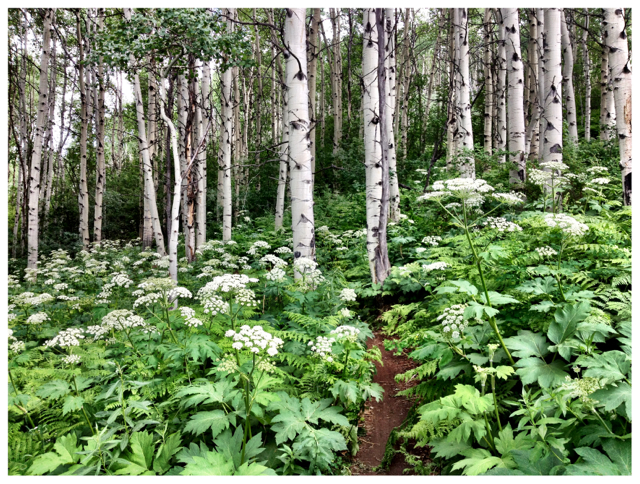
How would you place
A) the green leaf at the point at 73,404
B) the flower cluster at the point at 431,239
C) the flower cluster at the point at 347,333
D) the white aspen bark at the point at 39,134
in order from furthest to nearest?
the white aspen bark at the point at 39,134, the flower cluster at the point at 431,239, the flower cluster at the point at 347,333, the green leaf at the point at 73,404

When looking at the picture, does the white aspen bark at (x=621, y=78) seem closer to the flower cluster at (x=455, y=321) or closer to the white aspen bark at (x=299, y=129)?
the flower cluster at (x=455, y=321)

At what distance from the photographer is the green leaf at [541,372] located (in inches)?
96.3

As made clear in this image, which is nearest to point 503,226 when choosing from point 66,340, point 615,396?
point 615,396

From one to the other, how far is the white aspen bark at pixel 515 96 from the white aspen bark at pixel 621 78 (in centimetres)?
241

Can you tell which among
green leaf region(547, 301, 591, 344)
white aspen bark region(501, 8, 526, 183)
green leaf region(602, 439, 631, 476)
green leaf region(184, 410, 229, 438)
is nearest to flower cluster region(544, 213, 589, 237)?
green leaf region(547, 301, 591, 344)

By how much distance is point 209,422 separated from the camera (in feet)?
8.25

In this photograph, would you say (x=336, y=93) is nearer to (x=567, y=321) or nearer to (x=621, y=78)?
(x=621, y=78)

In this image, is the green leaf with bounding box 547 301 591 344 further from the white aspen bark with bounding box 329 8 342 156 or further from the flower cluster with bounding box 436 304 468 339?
the white aspen bark with bounding box 329 8 342 156

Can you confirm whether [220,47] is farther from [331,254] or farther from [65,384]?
[65,384]

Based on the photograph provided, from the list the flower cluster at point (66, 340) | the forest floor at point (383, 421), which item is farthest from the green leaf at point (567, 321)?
the flower cluster at point (66, 340)

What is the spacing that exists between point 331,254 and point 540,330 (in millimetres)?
5027

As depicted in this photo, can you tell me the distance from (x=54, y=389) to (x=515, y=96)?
9.20 meters

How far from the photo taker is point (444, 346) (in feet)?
10.1

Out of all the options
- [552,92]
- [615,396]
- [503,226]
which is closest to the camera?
[615,396]
